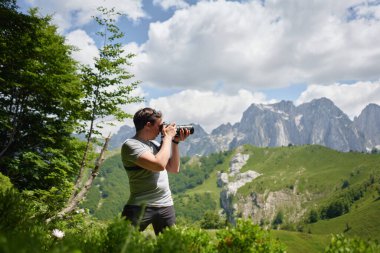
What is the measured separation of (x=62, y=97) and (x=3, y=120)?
369cm

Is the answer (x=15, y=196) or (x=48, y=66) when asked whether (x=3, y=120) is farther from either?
(x=15, y=196)

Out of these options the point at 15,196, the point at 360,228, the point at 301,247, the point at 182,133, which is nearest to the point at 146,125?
the point at 182,133

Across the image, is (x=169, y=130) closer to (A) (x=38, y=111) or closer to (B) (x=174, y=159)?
(B) (x=174, y=159)

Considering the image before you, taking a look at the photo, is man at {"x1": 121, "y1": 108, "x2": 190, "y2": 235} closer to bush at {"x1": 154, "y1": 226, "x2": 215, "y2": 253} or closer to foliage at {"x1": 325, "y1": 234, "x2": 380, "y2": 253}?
bush at {"x1": 154, "y1": 226, "x2": 215, "y2": 253}

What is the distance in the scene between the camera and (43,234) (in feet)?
10.5

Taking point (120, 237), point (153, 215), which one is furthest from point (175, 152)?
point (120, 237)

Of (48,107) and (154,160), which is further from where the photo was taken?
(48,107)

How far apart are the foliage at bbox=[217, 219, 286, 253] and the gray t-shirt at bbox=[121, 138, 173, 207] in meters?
2.15

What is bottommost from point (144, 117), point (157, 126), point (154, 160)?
point (154, 160)

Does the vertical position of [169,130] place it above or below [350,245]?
above

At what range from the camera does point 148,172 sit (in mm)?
5770

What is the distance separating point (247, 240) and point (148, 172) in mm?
2472

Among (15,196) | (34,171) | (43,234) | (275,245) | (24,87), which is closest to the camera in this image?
(43,234)

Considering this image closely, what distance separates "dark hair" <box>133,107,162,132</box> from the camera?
5.99 metres
